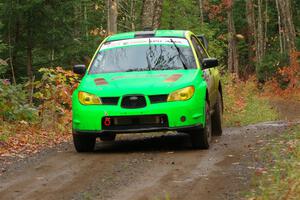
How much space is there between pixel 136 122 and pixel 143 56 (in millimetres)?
1683

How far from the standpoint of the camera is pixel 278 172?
669 centimetres

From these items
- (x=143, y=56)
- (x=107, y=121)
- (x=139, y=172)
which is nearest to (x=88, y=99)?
(x=107, y=121)

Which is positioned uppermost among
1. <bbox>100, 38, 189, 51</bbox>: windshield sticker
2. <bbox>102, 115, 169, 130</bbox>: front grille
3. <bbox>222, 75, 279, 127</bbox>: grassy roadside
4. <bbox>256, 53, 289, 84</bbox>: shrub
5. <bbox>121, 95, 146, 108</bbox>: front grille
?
<bbox>100, 38, 189, 51</bbox>: windshield sticker

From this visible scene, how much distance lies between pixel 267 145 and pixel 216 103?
8.86 ft

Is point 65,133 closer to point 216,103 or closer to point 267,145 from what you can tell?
point 216,103

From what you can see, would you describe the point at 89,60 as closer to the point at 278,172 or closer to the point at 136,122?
the point at 136,122

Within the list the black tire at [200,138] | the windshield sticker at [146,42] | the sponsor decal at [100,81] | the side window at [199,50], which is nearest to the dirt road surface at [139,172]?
the black tire at [200,138]

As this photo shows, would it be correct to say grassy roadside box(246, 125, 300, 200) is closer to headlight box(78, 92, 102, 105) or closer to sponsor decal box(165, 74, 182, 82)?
sponsor decal box(165, 74, 182, 82)

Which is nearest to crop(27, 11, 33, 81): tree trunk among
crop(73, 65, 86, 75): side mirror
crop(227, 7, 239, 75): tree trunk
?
crop(227, 7, 239, 75): tree trunk

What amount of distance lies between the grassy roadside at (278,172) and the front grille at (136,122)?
4.91 ft

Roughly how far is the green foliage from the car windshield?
9.98 feet

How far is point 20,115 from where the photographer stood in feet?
43.4

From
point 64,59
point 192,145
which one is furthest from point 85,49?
point 192,145

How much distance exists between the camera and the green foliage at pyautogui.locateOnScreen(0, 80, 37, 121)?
1284 centimetres
